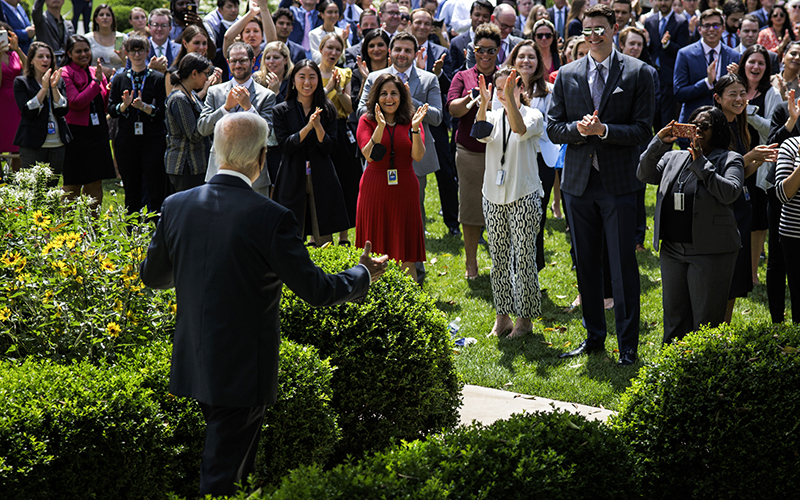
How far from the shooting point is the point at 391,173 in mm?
7988

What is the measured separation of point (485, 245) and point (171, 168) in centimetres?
420

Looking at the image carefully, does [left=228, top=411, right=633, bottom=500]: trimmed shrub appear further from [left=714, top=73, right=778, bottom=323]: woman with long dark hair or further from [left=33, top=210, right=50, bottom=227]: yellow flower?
[left=714, top=73, right=778, bottom=323]: woman with long dark hair

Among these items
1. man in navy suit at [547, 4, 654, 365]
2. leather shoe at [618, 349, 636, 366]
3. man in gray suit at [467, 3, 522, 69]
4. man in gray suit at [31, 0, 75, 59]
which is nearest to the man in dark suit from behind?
man in navy suit at [547, 4, 654, 365]

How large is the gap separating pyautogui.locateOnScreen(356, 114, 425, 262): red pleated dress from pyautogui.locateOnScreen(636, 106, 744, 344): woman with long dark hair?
276 centimetres

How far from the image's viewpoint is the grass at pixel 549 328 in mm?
6525

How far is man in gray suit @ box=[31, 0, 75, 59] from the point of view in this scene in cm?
1355

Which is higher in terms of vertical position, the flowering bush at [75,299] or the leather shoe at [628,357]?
the flowering bush at [75,299]

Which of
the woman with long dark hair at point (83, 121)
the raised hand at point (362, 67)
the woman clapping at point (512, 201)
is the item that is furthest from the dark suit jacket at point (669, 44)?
the woman with long dark hair at point (83, 121)

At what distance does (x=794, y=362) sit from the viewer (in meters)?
4.14

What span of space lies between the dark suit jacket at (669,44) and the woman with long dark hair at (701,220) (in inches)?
323

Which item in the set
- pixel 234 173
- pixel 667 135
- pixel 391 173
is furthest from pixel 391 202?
pixel 234 173

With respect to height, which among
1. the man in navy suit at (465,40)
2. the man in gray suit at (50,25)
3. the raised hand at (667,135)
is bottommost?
the raised hand at (667,135)

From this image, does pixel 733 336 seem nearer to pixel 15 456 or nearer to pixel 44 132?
pixel 15 456

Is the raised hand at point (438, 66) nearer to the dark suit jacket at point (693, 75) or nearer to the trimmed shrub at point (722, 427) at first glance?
the dark suit jacket at point (693, 75)
